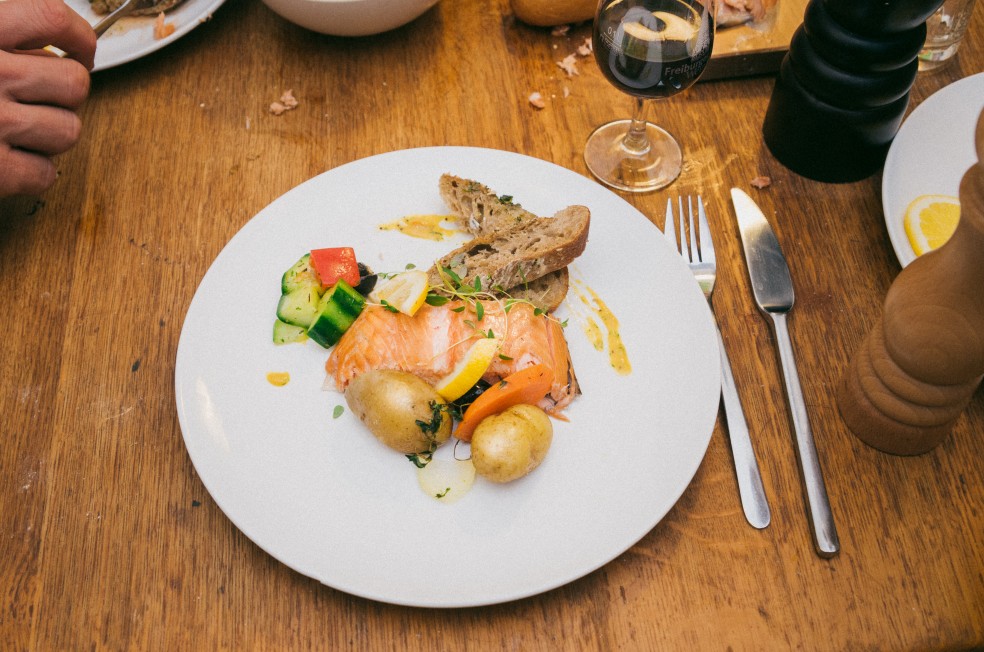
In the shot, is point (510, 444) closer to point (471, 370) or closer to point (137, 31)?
point (471, 370)

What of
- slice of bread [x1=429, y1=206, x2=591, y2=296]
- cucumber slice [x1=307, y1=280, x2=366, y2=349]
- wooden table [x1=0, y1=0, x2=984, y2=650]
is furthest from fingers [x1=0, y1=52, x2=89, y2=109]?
slice of bread [x1=429, y1=206, x2=591, y2=296]

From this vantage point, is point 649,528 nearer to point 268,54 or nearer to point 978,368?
point 978,368

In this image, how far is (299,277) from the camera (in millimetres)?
1385

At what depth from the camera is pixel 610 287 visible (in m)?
1.41

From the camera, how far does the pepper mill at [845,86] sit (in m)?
1.34

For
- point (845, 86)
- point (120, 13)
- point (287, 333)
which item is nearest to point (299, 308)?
point (287, 333)

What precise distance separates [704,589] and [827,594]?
0.20 metres

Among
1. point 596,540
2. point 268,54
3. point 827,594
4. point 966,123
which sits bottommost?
point 827,594

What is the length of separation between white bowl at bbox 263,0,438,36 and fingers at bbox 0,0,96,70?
0.45m

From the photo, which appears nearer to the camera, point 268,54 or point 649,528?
point 649,528

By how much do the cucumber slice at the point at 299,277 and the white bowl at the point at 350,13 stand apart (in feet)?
2.29

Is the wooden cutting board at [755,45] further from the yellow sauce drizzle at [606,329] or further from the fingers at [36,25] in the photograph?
the fingers at [36,25]

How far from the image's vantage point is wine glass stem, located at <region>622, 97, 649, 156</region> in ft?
5.37

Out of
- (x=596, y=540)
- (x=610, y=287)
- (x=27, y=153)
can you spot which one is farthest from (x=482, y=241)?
(x=27, y=153)
